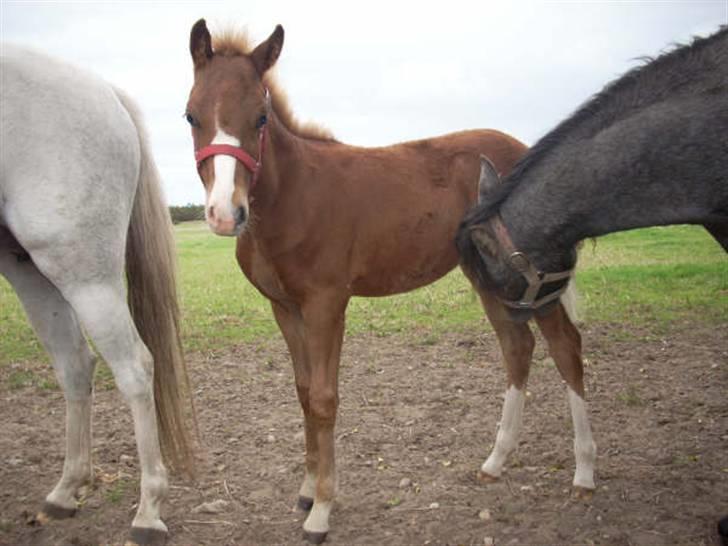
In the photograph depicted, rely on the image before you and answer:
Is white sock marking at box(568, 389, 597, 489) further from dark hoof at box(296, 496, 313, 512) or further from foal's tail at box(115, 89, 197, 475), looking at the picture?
foal's tail at box(115, 89, 197, 475)

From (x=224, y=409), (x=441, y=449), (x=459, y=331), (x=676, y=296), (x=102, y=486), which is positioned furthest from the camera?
(x=676, y=296)

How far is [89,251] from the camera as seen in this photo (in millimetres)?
3051

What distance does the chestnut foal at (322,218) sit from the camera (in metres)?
2.99

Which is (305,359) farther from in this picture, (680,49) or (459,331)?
(459,331)

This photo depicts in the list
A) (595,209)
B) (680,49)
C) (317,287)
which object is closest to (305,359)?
(317,287)

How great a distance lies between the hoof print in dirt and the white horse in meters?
2.08

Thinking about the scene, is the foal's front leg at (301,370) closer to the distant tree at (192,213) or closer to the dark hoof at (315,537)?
the dark hoof at (315,537)

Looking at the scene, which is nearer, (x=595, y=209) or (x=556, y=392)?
(x=595, y=209)

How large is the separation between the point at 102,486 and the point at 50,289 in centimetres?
123

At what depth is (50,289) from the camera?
3.60m

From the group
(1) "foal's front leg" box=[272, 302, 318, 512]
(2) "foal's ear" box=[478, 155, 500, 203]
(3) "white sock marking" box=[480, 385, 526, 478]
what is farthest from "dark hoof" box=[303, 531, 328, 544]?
(2) "foal's ear" box=[478, 155, 500, 203]

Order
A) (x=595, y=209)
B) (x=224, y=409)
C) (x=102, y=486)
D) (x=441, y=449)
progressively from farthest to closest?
(x=224, y=409) → (x=441, y=449) → (x=102, y=486) → (x=595, y=209)

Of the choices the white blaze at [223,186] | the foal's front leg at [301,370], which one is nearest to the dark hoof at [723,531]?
the foal's front leg at [301,370]

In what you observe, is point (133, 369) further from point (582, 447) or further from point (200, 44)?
point (582, 447)
